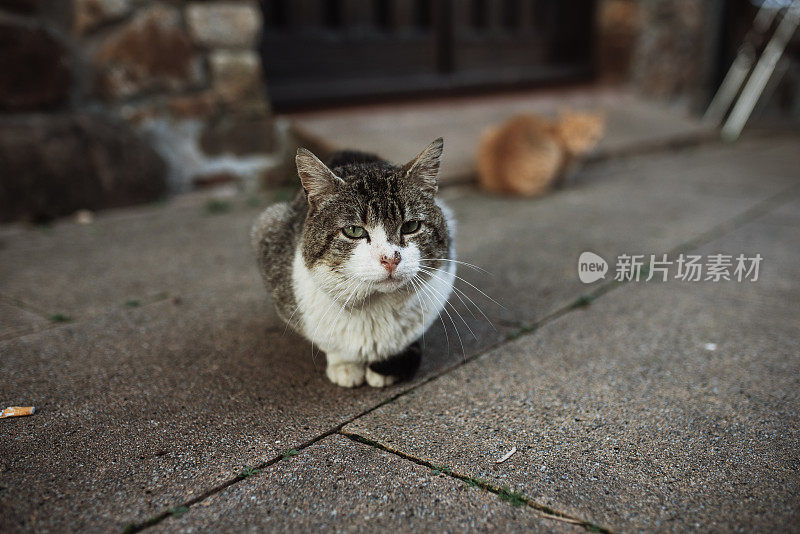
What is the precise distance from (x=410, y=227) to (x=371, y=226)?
131mm

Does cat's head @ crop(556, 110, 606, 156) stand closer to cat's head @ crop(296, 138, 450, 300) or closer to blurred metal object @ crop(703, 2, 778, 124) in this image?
cat's head @ crop(296, 138, 450, 300)

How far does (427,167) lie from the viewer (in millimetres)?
1829

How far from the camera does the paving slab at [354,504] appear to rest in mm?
1316

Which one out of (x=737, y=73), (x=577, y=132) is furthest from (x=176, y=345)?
(x=737, y=73)

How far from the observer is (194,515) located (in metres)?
1.35

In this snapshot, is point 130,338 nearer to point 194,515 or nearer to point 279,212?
point 279,212

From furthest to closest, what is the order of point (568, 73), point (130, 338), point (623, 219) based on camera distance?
point (568, 73), point (623, 219), point (130, 338)

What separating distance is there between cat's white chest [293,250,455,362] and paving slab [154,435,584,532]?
0.39 metres

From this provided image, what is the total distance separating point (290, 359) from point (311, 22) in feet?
12.4

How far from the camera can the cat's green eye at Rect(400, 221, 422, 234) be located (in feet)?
5.76

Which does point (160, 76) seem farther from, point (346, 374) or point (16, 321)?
point (346, 374)

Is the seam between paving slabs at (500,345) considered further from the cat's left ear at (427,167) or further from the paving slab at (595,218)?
the cat's left ear at (427,167)

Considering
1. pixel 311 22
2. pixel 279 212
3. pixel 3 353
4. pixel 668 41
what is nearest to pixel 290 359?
pixel 279 212

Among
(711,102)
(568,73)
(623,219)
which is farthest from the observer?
(711,102)
